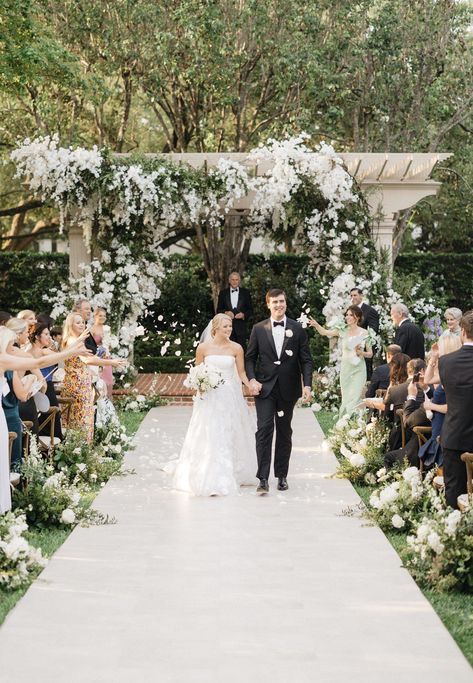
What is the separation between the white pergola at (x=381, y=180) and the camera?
1709cm

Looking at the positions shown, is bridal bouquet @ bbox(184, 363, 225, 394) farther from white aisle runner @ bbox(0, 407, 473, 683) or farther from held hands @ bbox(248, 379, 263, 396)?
white aisle runner @ bbox(0, 407, 473, 683)

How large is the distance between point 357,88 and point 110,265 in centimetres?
751

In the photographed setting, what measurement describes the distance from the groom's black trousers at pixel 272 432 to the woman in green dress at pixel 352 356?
283cm

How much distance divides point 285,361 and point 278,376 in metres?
0.15

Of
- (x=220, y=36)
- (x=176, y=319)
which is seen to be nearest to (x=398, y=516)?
(x=220, y=36)

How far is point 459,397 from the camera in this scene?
7.18m

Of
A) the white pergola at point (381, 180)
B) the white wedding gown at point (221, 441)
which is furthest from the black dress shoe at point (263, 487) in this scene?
the white pergola at point (381, 180)

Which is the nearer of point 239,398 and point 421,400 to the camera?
point 421,400

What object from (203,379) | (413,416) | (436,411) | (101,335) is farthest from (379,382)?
(101,335)

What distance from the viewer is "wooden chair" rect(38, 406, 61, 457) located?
1004cm

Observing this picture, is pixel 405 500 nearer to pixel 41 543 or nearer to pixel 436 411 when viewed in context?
pixel 436 411

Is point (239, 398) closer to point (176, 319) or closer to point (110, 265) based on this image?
point (110, 265)

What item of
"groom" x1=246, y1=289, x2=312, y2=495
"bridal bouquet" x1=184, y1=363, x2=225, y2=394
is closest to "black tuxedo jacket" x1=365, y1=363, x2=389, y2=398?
"groom" x1=246, y1=289, x2=312, y2=495

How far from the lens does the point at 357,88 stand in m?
22.4
